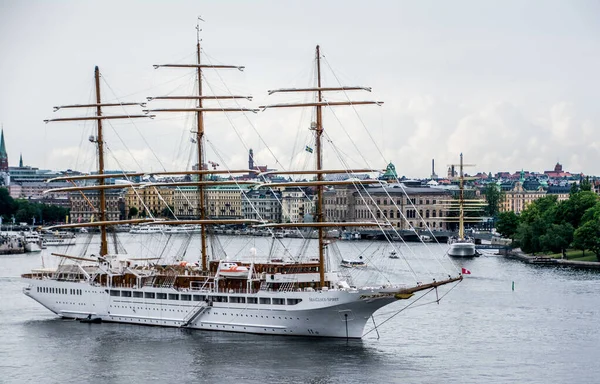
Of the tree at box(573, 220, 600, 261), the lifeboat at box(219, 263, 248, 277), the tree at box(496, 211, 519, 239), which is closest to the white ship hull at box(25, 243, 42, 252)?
the tree at box(496, 211, 519, 239)

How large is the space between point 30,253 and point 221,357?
82980mm

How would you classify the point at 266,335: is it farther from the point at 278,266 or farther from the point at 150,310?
the point at 150,310

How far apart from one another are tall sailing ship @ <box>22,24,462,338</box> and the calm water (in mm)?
852

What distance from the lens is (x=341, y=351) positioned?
5262 centimetres

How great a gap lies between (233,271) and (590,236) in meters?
52.0

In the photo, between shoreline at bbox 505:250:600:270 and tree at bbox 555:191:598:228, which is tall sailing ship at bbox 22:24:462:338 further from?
tree at bbox 555:191:598:228

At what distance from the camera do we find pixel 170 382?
4719 centimetres

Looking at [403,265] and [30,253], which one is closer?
[403,265]

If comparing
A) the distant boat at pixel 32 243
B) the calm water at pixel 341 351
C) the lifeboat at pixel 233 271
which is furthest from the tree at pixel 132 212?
the lifeboat at pixel 233 271

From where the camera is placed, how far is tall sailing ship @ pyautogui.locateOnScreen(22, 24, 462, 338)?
55.2m

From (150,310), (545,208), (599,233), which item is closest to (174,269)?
(150,310)

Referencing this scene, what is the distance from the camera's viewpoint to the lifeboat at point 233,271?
190 ft

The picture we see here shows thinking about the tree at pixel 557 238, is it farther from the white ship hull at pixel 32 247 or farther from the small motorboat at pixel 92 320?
the small motorboat at pixel 92 320

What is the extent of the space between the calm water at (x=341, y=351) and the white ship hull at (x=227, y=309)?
0.68 m
